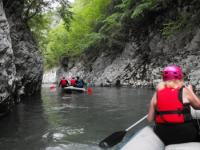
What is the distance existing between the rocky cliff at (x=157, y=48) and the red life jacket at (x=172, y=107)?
40.0ft

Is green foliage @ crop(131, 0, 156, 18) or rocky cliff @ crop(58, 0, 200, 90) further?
green foliage @ crop(131, 0, 156, 18)

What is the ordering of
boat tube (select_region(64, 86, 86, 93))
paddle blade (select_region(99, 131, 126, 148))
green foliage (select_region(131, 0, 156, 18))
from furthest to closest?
green foliage (select_region(131, 0, 156, 18)) → boat tube (select_region(64, 86, 86, 93)) → paddle blade (select_region(99, 131, 126, 148))

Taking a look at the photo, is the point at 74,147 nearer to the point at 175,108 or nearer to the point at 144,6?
the point at 175,108

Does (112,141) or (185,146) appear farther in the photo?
(112,141)

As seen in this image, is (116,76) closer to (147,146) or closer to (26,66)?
(26,66)

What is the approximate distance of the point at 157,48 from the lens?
78.4 feet

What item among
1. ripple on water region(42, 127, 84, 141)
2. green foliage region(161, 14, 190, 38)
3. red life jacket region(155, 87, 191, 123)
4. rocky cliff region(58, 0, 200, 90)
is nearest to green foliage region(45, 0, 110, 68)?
rocky cliff region(58, 0, 200, 90)

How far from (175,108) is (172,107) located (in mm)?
38

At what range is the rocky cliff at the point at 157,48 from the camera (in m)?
19.2

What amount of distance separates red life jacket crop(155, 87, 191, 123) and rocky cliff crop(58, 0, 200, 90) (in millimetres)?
12191

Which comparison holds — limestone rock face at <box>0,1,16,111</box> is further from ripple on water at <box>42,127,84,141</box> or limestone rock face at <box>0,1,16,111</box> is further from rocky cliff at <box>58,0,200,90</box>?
rocky cliff at <box>58,0,200,90</box>

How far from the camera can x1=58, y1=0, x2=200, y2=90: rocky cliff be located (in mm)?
19203

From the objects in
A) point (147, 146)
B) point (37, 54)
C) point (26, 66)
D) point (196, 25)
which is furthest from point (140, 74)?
point (147, 146)

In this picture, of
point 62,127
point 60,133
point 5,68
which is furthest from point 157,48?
point 60,133
